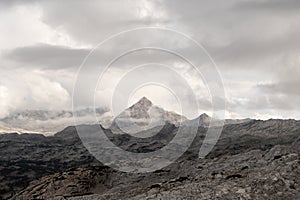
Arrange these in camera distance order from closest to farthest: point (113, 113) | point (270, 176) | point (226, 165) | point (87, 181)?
point (270, 176) → point (113, 113) → point (226, 165) → point (87, 181)

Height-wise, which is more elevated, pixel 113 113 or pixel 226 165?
pixel 113 113

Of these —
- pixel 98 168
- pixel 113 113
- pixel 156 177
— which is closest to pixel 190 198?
pixel 113 113

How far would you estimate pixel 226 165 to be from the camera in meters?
98.1

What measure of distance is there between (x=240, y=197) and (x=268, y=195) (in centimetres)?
323

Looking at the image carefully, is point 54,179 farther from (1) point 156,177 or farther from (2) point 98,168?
(1) point 156,177

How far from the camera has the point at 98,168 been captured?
122 meters

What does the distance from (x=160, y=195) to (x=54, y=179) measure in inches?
2753

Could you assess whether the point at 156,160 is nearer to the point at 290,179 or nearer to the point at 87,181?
the point at 87,181

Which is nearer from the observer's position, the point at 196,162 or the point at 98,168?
the point at 196,162

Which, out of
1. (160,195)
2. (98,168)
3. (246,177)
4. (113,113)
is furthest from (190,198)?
(98,168)

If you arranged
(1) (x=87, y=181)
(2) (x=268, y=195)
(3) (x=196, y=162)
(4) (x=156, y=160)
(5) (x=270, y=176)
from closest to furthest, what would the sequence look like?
(2) (x=268, y=195)
(5) (x=270, y=176)
(3) (x=196, y=162)
(1) (x=87, y=181)
(4) (x=156, y=160)

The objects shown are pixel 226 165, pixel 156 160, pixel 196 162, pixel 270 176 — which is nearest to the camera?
pixel 270 176

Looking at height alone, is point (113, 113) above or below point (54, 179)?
above

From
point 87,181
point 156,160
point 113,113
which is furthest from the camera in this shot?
point 156,160
